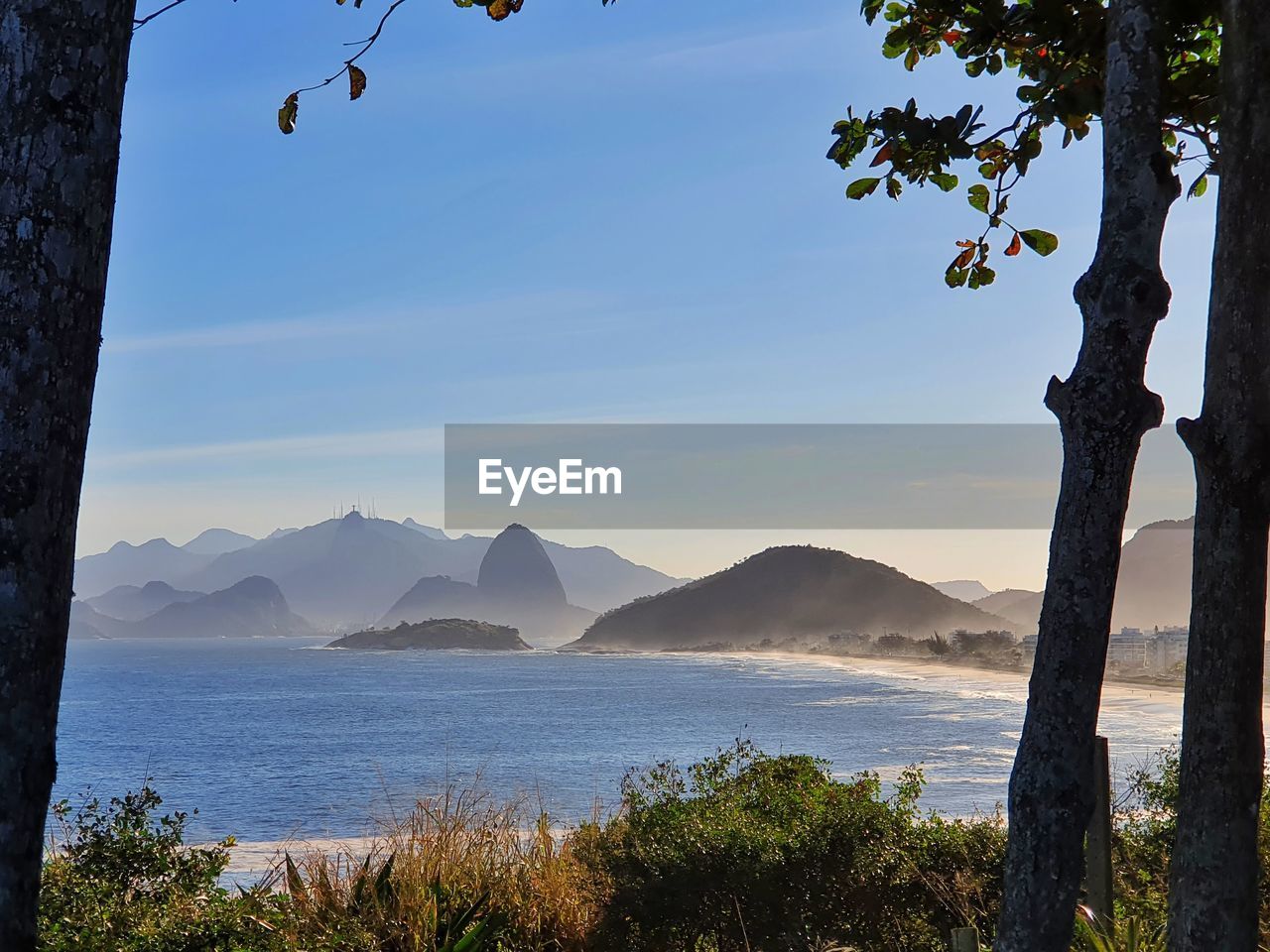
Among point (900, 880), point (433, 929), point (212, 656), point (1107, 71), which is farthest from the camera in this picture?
point (212, 656)

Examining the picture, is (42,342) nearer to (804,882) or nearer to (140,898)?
(140,898)

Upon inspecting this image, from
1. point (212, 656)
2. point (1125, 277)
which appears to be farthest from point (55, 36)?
point (212, 656)

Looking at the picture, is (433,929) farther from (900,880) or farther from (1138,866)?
(1138,866)

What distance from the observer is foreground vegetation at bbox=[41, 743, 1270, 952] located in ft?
18.8

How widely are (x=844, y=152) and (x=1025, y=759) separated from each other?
2.82 meters

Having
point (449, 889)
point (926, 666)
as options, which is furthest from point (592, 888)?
point (926, 666)

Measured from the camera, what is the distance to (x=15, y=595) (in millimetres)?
2010

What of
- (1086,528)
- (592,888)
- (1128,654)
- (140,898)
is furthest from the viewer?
(1128,654)

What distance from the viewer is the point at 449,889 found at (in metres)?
6.47

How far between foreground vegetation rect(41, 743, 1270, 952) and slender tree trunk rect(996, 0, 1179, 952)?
273 centimetres

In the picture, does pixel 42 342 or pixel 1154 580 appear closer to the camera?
pixel 42 342

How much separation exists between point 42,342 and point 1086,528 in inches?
100

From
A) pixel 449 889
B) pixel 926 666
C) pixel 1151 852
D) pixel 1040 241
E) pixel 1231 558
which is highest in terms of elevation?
pixel 1040 241

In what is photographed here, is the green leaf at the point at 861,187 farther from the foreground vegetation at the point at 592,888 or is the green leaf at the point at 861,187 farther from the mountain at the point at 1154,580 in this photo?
the mountain at the point at 1154,580
